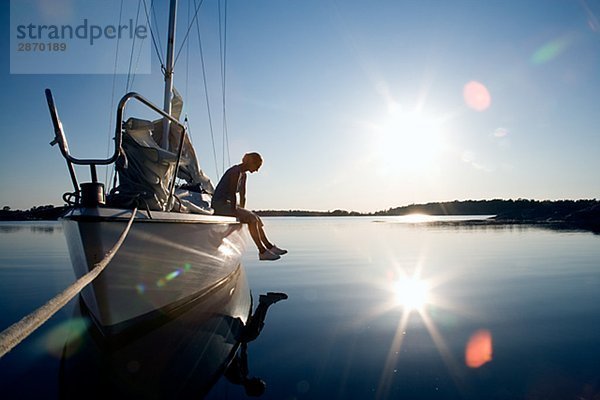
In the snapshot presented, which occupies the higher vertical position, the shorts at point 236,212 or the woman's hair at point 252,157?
the woman's hair at point 252,157

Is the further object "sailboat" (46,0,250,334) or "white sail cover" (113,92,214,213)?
"white sail cover" (113,92,214,213)

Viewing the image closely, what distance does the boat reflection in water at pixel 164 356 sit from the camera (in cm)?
290

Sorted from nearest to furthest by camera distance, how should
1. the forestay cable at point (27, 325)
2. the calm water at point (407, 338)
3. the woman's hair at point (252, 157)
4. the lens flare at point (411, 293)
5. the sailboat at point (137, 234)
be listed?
the forestay cable at point (27, 325)
the calm water at point (407, 338)
the sailboat at point (137, 234)
the lens flare at point (411, 293)
the woman's hair at point (252, 157)

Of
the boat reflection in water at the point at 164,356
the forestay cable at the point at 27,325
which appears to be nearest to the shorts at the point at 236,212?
the boat reflection in water at the point at 164,356

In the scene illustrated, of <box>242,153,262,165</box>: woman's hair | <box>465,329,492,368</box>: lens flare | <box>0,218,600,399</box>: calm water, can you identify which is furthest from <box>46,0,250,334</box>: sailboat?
<box>465,329,492,368</box>: lens flare

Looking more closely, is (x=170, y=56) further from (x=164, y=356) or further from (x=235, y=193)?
(x=164, y=356)

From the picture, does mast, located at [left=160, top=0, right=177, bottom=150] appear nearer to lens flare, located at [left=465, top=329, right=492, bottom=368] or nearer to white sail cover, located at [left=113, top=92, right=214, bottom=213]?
white sail cover, located at [left=113, top=92, right=214, bottom=213]

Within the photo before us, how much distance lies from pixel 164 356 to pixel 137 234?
1.28 meters

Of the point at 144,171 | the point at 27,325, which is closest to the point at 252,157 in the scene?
the point at 144,171

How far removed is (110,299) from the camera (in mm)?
3635

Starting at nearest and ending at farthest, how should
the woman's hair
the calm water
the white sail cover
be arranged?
1. the calm water
2. the white sail cover
3. the woman's hair

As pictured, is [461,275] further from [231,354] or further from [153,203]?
[153,203]

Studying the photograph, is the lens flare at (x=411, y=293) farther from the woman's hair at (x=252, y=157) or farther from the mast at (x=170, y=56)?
the mast at (x=170, y=56)

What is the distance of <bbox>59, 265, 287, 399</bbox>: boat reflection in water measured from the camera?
2898mm
